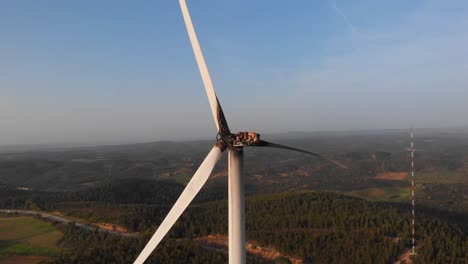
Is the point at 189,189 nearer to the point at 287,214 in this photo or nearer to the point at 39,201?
the point at 287,214

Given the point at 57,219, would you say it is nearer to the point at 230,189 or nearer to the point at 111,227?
the point at 111,227

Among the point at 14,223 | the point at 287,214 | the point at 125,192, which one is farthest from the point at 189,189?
the point at 125,192

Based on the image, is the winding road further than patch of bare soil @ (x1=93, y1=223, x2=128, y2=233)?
No

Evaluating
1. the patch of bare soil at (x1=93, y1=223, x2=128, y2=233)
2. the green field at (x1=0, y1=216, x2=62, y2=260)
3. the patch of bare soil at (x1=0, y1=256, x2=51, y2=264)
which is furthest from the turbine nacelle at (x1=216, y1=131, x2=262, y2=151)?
the patch of bare soil at (x1=93, y1=223, x2=128, y2=233)

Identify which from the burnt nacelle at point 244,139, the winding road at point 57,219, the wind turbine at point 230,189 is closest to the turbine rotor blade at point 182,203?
the wind turbine at point 230,189

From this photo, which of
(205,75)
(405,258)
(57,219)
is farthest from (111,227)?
(205,75)

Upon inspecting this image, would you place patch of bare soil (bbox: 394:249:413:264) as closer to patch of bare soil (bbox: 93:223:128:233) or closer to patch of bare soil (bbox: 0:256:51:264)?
patch of bare soil (bbox: 0:256:51:264)
